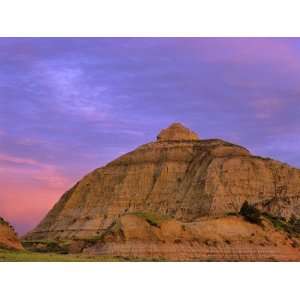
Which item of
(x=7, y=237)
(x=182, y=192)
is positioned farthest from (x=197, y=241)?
(x=182, y=192)

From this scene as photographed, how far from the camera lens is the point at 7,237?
41.7 meters

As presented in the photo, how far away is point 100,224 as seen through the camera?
205 feet

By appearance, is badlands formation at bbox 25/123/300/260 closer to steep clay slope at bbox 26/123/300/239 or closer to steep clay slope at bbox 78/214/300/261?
steep clay slope at bbox 26/123/300/239

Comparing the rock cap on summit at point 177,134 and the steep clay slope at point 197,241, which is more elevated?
the rock cap on summit at point 177,134

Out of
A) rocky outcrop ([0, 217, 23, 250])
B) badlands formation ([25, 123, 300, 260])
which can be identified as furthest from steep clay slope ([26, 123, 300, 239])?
rocky outcrop ([0, 217, 23, 250])

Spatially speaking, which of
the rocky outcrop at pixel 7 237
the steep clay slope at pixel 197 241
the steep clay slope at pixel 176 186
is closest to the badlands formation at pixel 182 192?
the steep clay slope at pixel 176 186

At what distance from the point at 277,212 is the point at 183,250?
16.7 meters

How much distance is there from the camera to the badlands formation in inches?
1924

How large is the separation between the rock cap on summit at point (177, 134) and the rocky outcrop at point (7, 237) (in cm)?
2286

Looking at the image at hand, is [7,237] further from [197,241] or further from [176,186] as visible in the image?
[176,186]

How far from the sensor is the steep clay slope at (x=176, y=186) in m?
61.0

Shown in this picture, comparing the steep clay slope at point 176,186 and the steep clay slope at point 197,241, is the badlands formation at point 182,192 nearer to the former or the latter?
the steep clay slope at point 176,186
